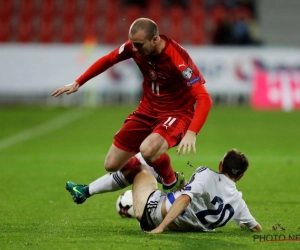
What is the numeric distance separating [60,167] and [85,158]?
3.89 ft

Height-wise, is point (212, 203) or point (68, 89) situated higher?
point (68, 89)

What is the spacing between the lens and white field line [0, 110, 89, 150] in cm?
1510

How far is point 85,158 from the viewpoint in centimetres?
1281

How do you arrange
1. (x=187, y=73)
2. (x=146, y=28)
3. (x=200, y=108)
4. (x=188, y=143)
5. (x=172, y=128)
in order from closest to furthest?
(x=188, y=143), (x=200, y=108), (x=146, y=28), (x=187, y=73), (x=172, y=128)

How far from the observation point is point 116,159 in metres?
7.57

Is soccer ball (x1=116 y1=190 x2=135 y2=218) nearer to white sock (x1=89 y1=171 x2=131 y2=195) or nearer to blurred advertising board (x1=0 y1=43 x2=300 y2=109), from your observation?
white sock (x1=89 y1=171 x2=131 y2=195)

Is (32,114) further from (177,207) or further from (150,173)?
(177,207)

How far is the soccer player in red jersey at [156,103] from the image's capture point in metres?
6.87

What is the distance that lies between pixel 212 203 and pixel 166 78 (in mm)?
1473

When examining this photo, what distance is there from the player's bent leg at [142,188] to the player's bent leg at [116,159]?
215 millimetres

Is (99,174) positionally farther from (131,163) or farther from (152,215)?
(152,215)
